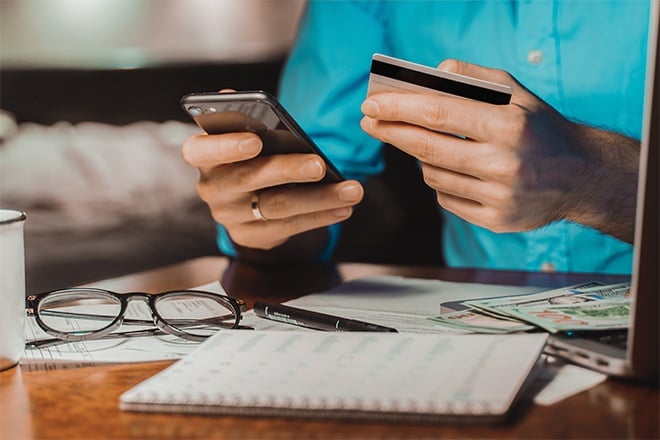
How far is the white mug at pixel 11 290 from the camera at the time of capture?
22.3 inches

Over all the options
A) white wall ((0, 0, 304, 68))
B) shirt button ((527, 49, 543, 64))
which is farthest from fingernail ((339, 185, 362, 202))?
white wall ((0, 0, 304, 68))

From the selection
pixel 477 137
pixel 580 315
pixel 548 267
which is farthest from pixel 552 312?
pixel 548 267

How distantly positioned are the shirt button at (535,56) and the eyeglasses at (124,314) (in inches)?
28.7

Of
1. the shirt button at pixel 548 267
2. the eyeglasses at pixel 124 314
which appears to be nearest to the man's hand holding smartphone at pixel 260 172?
the eyeglasses at pixel 124 314

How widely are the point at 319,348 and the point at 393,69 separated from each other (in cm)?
28

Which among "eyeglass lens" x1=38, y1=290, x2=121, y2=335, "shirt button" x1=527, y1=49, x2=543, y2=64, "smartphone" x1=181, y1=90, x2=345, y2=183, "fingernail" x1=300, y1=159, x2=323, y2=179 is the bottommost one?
"eyeglass lens" x1=38, y1=290, x2=121, y2=335

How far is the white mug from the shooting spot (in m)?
0.57

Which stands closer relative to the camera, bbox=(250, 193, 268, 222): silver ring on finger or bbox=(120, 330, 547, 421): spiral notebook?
bbox=(120, 330, 547, 421): spiral notebook

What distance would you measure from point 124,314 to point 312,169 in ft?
0.80

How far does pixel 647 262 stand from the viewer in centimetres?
49

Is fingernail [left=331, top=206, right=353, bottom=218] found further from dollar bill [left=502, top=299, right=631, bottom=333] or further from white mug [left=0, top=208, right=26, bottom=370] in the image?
white mug [left=0, top=208, right=26, bottom=370]

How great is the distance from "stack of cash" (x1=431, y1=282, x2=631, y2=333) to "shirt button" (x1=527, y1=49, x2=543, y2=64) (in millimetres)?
593

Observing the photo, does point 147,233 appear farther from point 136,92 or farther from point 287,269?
point 287,269

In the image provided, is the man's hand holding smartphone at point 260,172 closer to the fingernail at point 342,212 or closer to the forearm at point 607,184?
the fingernail at point 342,212
